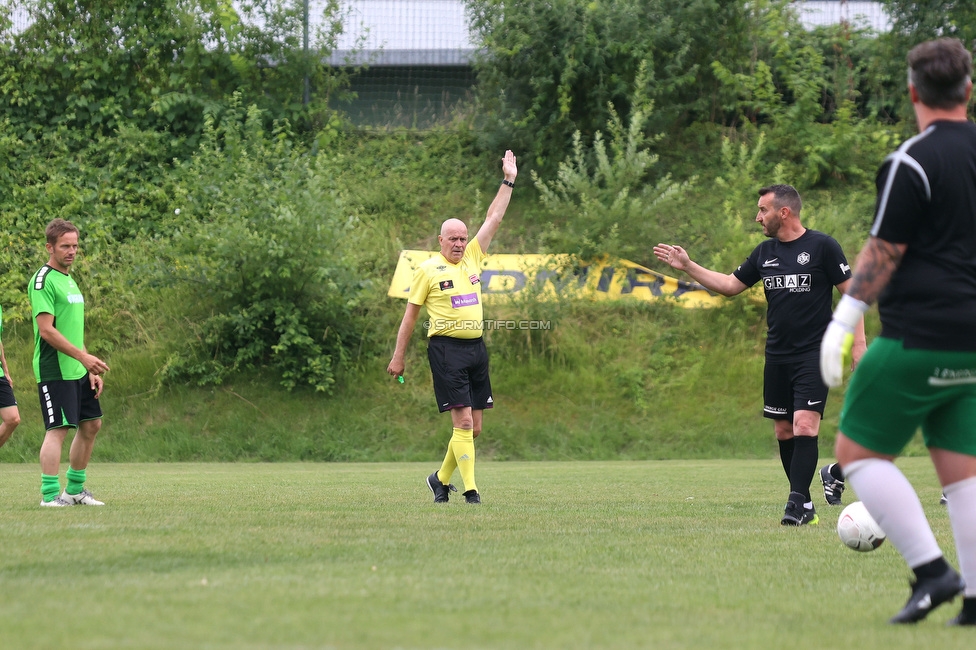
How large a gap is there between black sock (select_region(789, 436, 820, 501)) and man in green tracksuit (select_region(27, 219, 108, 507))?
529 cm

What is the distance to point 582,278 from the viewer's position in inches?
801

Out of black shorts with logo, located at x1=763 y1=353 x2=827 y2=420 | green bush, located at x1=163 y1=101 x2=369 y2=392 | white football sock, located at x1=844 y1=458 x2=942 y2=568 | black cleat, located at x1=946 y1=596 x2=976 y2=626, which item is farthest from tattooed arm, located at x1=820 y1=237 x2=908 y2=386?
green bush, located at x1=163 y1=101 x2=369 y2=392

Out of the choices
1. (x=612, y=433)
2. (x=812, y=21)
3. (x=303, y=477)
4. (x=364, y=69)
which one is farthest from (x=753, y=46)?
(x=303, y=477)

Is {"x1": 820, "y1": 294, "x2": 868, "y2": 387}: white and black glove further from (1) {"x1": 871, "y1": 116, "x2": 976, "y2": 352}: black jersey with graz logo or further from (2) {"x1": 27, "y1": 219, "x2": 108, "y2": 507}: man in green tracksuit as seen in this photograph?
(2) {"x1": 27, "y1": 219, "x2": 108, "y2": 507}: man in green tracksuit

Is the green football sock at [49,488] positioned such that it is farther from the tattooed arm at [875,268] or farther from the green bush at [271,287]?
the green bush at [271,287]

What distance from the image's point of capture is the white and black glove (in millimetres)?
3904

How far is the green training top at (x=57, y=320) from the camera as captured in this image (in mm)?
8414

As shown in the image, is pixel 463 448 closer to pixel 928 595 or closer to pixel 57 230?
pixel 57 230

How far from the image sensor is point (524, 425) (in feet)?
60.0

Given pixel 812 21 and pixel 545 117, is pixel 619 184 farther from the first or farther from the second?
pixel 812 21

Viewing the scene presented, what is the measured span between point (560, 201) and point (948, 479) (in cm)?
1696

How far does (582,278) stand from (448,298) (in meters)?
11.5

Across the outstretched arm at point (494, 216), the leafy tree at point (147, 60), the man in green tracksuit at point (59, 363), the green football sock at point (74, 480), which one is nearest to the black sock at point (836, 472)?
the outstretched arm at point (494, 216)

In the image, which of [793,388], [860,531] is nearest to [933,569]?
[860,531]
